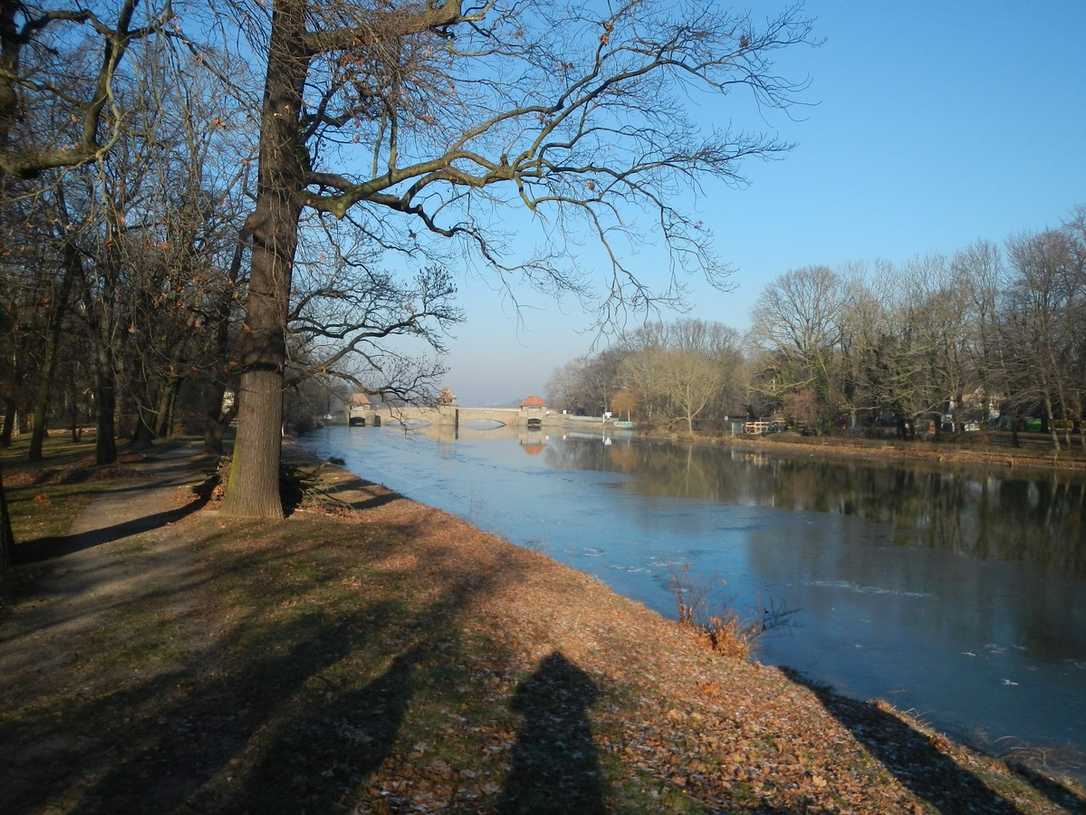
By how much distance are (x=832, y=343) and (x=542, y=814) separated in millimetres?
57254

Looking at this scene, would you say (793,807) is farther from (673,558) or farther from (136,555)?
(673,558)

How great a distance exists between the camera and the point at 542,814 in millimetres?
4242

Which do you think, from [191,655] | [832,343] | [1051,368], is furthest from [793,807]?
[832,343]

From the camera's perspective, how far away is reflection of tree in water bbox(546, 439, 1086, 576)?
64.7 feet

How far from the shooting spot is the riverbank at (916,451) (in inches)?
1581

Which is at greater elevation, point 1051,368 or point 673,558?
point 1051,368

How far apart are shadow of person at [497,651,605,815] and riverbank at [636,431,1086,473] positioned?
3997 cm

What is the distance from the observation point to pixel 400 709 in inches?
213

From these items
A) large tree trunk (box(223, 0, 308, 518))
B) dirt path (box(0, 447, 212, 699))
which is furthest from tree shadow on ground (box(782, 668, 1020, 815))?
large tree trunk (box(223, 0, 308, 518))

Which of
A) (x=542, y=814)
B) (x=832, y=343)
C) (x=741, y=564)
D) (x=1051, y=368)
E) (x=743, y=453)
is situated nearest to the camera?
(x=542, y=814)

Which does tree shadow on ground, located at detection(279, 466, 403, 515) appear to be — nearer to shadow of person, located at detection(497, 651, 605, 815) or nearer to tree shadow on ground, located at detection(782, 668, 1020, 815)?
shadow of person, located at detection(497, 651, 605, 815)

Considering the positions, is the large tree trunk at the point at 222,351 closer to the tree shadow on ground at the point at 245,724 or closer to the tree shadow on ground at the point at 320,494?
the tree shadow on ground at the point at 320,494

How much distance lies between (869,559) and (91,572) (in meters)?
14.6

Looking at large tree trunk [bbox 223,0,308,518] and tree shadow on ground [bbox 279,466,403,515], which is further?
tree shadow on ground [bbox 279,466,403,515]
